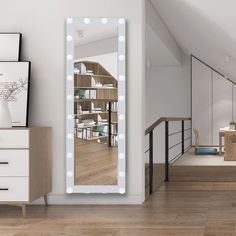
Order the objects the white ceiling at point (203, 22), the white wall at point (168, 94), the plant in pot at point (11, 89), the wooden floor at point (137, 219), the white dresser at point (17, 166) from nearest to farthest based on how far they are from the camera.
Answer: the wooden floor at point (137, 219) < the white dresser at point (17, 166) < the plant in pot at point (11, 89) < the white ceiling at point (203, 22) < the white wall at point (168, 94)

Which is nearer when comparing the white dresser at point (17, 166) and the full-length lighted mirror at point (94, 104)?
the white dresser at point (17, 166)

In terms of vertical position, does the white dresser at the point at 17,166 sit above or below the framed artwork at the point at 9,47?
below

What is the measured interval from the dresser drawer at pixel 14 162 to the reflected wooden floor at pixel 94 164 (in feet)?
1.89

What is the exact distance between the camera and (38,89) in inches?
192

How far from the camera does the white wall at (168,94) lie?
11.0m

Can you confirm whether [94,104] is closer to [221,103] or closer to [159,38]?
[159,38]

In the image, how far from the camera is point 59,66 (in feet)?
15.9

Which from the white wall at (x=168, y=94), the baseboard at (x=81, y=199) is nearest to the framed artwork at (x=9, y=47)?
the baseboard at (x=81, y=199)

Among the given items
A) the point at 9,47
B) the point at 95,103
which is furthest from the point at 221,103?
the point at 9,47

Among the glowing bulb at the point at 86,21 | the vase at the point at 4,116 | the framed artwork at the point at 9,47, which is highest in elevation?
the glowing bulb at the point at 86,21

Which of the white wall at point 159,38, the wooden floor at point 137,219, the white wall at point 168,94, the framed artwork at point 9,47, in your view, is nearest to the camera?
the wooden floor at point 137,219

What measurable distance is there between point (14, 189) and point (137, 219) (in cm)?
101

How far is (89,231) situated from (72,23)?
1.92m

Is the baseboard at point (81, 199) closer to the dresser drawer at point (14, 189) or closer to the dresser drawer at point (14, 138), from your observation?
the dresser drawer at point (14, 189)
